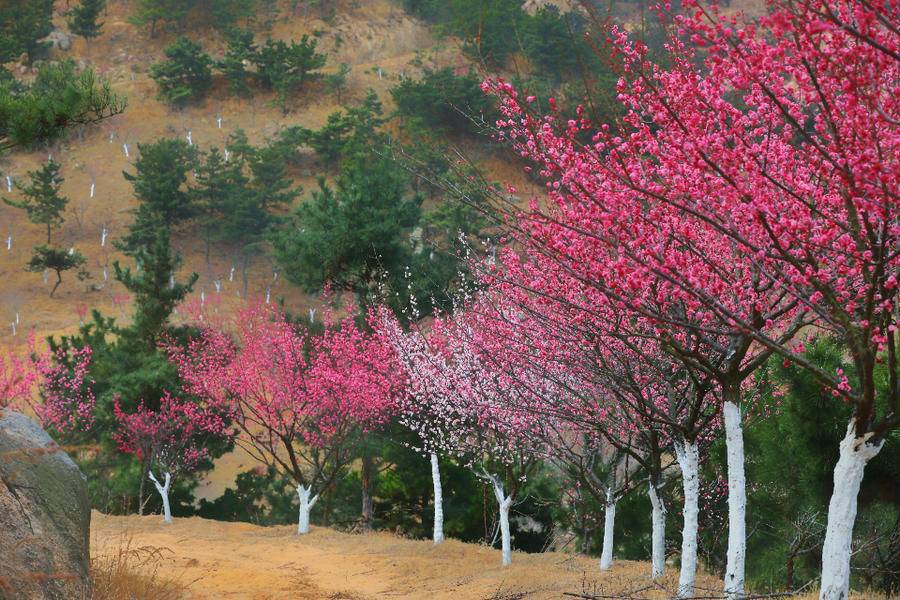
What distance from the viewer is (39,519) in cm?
778

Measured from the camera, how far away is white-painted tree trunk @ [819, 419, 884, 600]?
18.8ft

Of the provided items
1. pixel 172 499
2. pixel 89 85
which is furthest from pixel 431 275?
pixel 89 85

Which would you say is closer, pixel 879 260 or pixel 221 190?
pixel 879 260

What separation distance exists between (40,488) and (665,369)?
6327 mm

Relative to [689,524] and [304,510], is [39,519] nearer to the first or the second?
[689,524]

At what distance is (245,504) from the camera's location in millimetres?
24500

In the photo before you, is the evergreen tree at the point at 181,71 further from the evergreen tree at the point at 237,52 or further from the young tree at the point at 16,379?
the young tree at the point at 16,379

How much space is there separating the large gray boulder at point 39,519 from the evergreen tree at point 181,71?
54718 mm

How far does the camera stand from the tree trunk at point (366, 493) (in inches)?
829

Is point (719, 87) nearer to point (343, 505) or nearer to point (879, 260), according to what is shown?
point (879, 260)

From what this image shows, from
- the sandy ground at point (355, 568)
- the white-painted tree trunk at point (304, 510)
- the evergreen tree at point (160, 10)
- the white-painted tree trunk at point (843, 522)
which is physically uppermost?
the evergreen tree at point (160, 10)

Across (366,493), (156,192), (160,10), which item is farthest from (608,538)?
(160,10)

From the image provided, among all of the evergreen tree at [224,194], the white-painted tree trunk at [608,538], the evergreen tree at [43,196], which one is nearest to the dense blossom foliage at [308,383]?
the white-painted tree trunk at [608,538]

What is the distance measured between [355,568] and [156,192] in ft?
115
